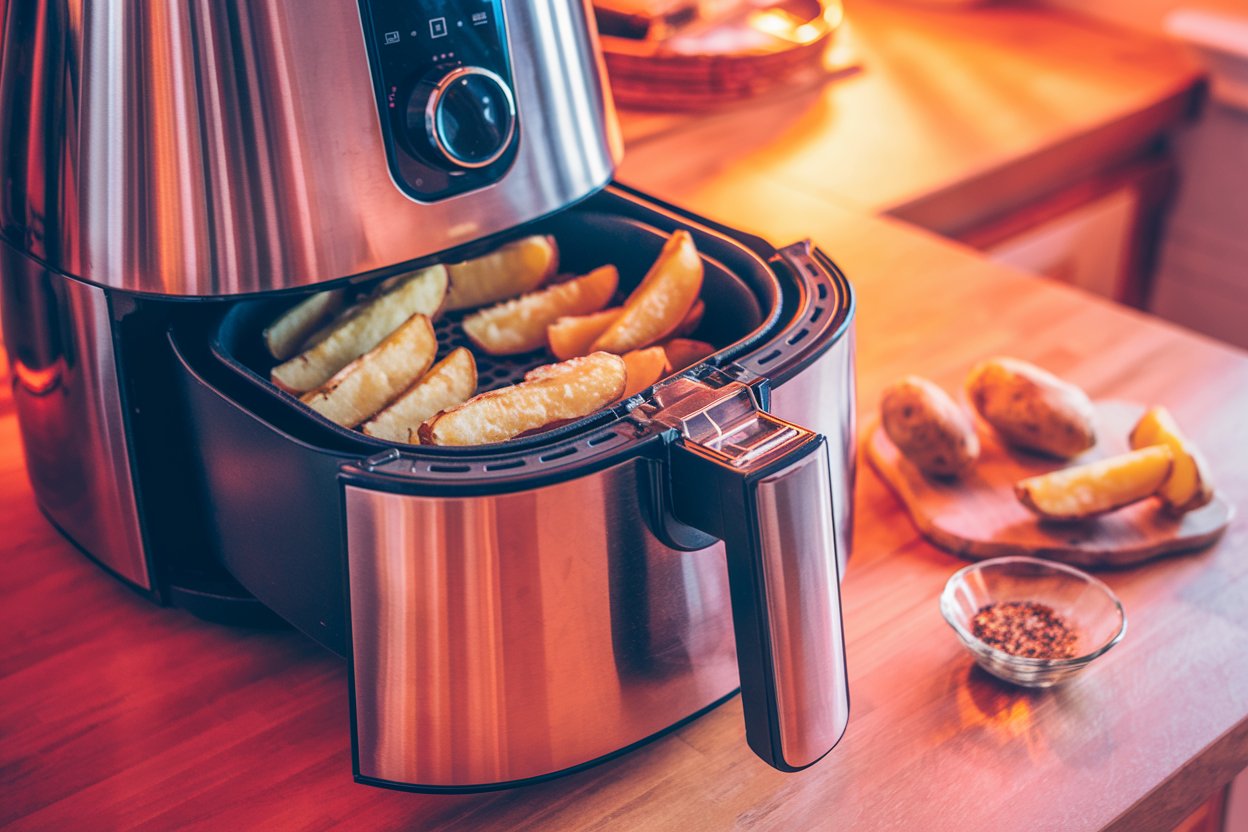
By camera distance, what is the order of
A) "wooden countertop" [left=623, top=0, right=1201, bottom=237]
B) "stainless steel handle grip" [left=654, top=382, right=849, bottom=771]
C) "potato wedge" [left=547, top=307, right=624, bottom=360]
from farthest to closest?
"wooden countertop" [left=623, top=0, right=1201, bottom=237] → "potato wedge" [left=547, top=307, right=624, bottom=360] → "stainless steel handle grip" [left=654, top=382, right=849, bottom=771]

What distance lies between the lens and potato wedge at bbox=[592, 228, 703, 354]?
783mm

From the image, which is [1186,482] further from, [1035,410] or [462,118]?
[462,118]

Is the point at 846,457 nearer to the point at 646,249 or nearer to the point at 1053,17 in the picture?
the point at 646,249

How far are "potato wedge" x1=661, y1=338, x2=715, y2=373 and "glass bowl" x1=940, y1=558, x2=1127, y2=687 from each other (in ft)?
0.72

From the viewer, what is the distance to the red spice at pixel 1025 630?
0.79 m

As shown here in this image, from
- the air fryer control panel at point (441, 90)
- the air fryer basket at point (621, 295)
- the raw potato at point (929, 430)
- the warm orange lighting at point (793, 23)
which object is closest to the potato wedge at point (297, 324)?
the air fryer basket at point (621, 295)

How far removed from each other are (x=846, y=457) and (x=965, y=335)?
400mm

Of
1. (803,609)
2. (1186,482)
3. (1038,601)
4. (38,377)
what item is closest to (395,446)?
(803,609)

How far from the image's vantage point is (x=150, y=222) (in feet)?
2.26

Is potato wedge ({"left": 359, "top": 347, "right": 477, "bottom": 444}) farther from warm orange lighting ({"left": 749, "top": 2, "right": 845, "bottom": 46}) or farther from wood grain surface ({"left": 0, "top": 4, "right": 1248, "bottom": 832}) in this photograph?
warm orange lighting ({"left": 749, "top": 2, "right": 845, "bottom": 46})

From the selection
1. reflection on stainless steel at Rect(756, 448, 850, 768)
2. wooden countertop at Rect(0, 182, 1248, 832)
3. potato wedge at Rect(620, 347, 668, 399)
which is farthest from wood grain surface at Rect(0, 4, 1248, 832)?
potato wedge at Rect(620, 347, 668, 399)

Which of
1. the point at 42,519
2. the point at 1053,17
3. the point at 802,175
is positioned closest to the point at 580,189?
the point at 42,519

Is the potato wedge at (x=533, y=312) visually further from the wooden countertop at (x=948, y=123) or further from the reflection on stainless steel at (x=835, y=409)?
the wooden countertop at (x=948, y=123)

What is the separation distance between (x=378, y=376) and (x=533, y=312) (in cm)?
13
